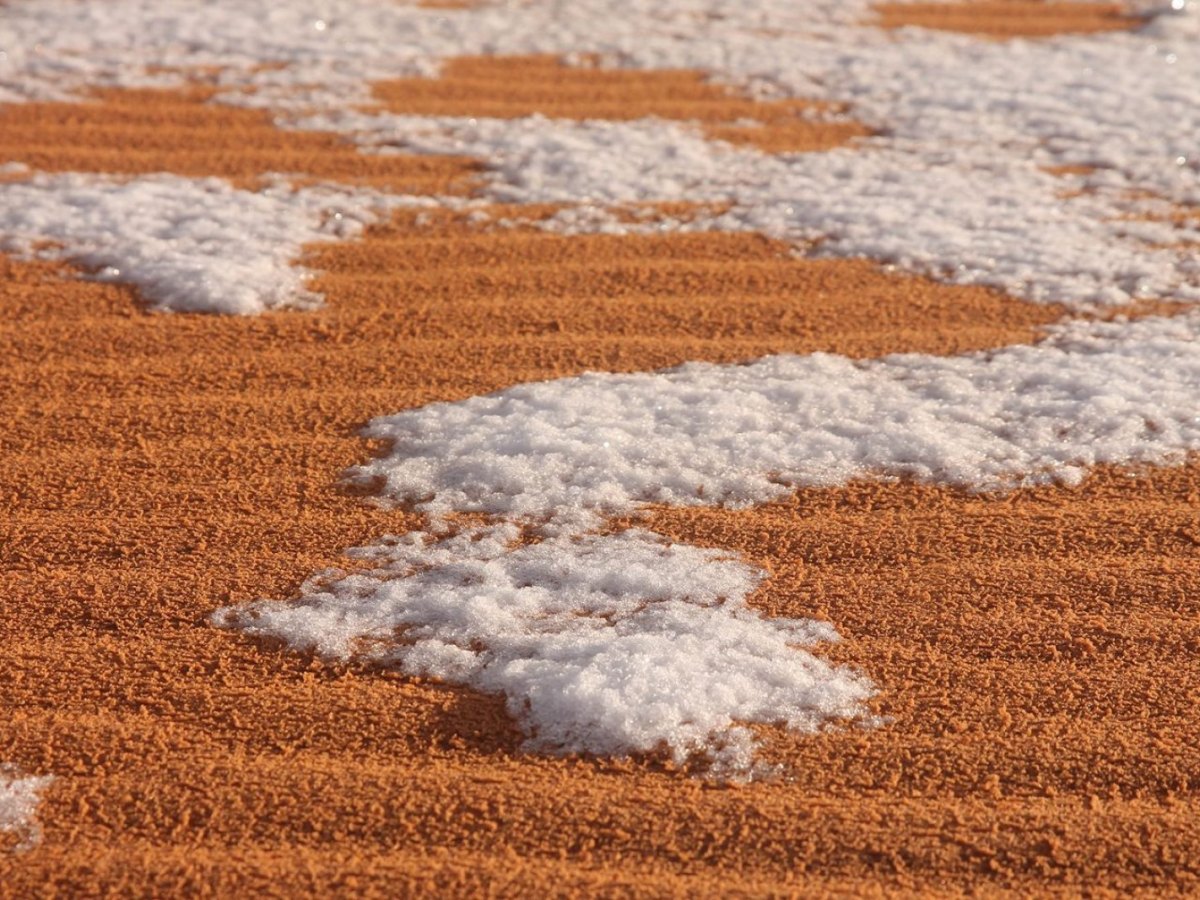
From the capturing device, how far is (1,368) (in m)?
Answer: 2.41

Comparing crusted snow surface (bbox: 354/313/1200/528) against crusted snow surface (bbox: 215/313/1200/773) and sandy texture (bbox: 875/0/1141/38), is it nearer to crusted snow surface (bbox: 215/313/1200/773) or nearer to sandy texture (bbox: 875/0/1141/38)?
crusted snow surface (bbox: 215/313/1200/773)

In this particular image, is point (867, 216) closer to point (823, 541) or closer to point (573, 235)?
point (573, 235)

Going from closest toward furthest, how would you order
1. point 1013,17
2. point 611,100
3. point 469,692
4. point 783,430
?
point 469,692
point 783,430
point 611,100
point 1013,17

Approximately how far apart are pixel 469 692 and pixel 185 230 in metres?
1.77

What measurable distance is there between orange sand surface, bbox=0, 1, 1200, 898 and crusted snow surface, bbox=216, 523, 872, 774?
0.04m

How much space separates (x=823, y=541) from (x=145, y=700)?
102 centimetres

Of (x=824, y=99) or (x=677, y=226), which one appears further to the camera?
(x=824, y=99)

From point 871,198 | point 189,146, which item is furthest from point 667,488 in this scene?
point 189,146

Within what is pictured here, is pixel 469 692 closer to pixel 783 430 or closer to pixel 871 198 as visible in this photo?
pixel 783 430

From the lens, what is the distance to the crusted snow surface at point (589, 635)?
5.09ft

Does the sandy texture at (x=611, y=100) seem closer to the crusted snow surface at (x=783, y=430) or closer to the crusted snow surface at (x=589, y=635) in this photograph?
the crusted snow surface at (x=783, y=430)

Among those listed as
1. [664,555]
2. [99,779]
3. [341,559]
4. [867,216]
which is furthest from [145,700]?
[867,216]

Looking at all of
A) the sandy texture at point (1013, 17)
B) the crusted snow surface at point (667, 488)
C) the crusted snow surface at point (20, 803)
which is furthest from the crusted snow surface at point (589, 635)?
the sandy texture at point (1013, 17)

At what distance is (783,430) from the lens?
7.30 ft
